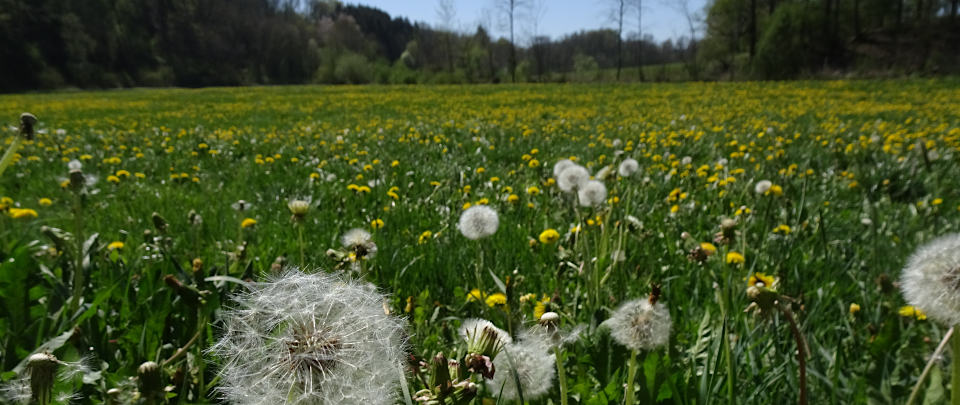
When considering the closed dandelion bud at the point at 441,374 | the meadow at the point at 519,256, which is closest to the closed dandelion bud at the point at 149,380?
the meadow at the point at 519,256

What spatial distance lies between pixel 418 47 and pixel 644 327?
89.7 metres

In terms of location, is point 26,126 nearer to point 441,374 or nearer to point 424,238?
point 441,374

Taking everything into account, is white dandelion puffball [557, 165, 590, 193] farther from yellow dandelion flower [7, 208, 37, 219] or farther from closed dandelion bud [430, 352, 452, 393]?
yellow dandelion flower [7, 208, 37, 219]

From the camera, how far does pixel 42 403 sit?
67cm

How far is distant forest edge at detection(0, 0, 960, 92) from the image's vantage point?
3419 centimetres

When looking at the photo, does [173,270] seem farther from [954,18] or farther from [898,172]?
[954,18]

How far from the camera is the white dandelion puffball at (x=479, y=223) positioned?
5.90ft

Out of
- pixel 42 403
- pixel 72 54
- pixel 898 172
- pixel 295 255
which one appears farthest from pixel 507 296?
pixel 72 54

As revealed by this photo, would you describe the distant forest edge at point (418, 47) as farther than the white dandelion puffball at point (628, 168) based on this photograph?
Yes

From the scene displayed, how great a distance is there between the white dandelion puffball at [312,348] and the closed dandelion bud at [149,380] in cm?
12

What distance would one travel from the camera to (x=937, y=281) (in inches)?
34.7

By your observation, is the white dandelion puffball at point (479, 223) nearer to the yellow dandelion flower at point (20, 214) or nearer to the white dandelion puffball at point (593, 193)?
the white dandelion puffball at point (593, 193)

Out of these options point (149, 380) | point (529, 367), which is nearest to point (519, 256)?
point (529, 367)

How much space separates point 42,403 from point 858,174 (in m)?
4.67
